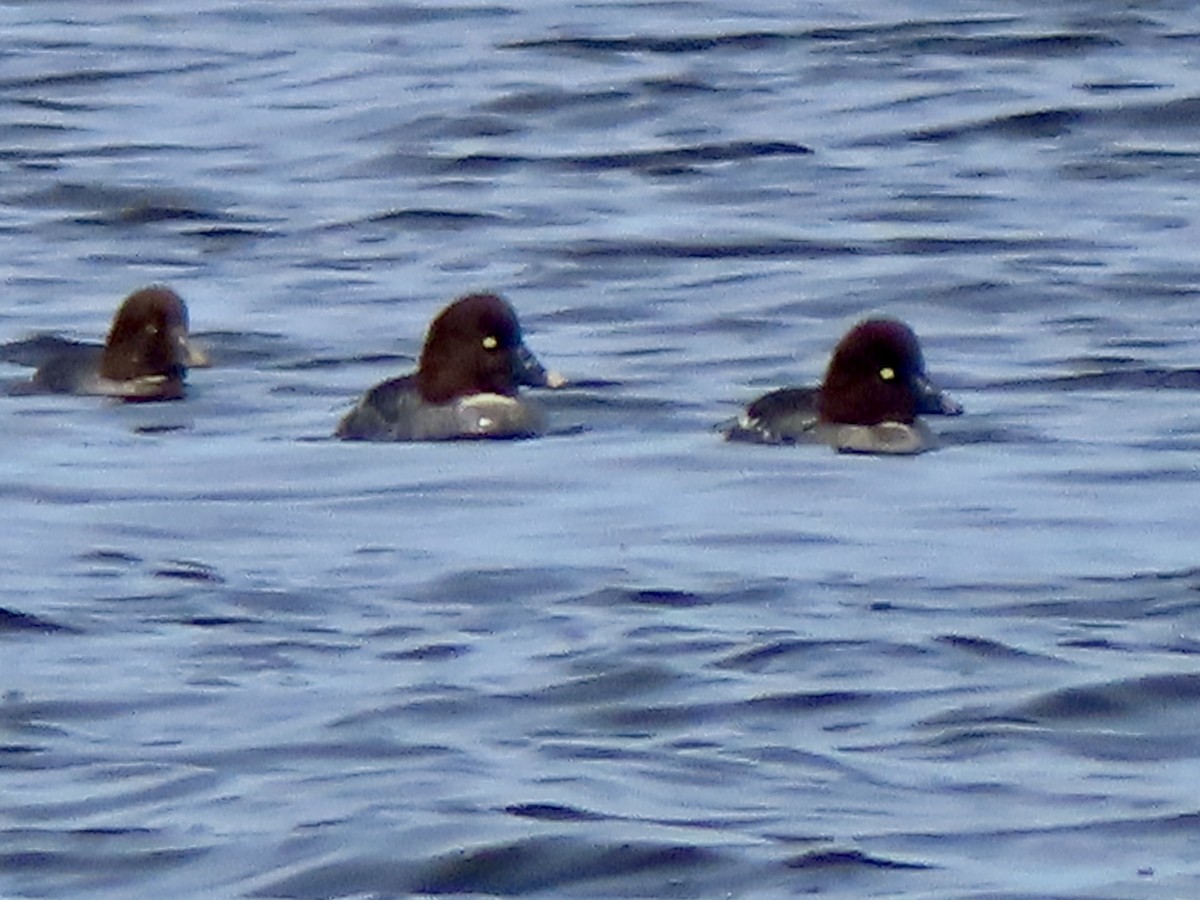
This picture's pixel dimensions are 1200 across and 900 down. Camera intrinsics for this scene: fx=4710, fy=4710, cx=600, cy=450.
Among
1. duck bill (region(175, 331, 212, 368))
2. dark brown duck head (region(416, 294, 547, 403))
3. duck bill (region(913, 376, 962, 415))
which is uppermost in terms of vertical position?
dark brown duck head (region(416, 294, 547, 403))

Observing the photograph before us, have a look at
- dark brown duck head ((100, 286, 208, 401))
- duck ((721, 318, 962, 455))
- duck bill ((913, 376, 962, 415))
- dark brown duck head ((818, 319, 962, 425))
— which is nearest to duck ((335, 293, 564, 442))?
duck ((721, 318, 962, 455))

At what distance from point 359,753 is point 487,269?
Result: 8.71 meters

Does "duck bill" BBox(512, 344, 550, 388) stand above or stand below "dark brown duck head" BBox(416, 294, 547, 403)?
below

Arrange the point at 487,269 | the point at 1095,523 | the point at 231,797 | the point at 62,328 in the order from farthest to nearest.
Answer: the point at 487,269 < the point at 62,328 < the point at 1095,523 < the point at 231,797

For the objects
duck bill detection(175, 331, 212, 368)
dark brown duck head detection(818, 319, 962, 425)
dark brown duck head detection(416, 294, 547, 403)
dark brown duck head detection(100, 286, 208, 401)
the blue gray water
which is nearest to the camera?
the blue gray water

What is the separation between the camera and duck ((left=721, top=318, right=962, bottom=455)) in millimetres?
13797

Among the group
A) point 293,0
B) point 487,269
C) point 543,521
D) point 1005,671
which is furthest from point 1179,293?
point 293,0

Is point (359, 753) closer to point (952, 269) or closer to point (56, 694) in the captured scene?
point (56, 694)

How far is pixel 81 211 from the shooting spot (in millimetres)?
19500

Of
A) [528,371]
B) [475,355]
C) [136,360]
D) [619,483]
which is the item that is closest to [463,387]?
[475,355]

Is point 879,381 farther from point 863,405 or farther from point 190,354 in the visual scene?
point 190,354

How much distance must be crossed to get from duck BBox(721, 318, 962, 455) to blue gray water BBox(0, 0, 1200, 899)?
0.37ft

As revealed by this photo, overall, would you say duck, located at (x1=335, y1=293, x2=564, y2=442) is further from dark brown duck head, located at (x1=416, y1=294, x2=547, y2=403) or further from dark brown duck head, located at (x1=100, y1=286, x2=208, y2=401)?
dark brown duck head, located at (x1=100, y1=286, x2=208, y2=401)

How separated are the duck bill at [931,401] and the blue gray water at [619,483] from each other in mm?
120
